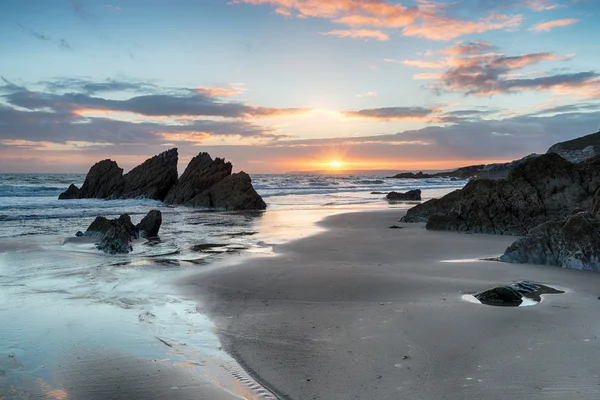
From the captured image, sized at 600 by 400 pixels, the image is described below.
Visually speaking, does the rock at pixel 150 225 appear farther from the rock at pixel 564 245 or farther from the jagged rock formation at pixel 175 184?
the jagged rock formation at pixel 175 184

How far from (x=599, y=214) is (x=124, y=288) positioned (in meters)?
8.60

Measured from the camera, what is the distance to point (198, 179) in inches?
1359

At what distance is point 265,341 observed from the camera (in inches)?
196

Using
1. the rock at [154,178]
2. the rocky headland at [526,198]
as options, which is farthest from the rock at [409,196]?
the rocky headland at [526,198]

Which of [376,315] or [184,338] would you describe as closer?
[184,338]

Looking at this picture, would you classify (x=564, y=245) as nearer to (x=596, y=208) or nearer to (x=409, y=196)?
(x=596, y=208)

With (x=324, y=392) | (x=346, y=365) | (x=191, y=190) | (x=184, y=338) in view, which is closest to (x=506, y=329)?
(x=346, y=365)

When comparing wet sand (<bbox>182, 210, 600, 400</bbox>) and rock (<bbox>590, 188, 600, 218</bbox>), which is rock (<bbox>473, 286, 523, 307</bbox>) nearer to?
wet sand (<bbox>182, 210, 600, 400</bbox>)

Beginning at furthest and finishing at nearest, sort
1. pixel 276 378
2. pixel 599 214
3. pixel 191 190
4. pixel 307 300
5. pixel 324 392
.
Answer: pixel 191 190 → pixel 599 214 → pixel 307 300 → pixel 276 378 → pixel 324 392

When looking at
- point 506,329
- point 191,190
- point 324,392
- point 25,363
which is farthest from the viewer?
point 191,190

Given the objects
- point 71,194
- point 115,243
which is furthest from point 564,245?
point 71,194

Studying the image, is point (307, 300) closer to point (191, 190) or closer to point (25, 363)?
point (25, 363)

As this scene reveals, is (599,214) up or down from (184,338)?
up

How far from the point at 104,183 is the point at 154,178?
4878 mm
